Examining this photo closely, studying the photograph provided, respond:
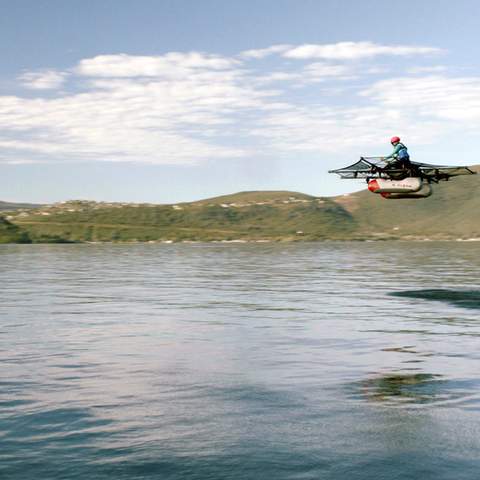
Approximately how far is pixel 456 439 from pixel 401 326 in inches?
1290

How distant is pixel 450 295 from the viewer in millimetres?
84375

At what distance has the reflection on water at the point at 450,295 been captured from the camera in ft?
246

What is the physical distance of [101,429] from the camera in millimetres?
26734

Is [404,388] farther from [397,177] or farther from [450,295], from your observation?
[450,295]

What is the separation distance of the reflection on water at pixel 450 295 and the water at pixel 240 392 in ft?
15.9

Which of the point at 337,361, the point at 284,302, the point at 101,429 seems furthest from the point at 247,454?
the point at 284,302

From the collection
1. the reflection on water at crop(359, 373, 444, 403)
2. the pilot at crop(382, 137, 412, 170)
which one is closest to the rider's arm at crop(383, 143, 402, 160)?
the pilot at crop(382, 137, 412, 170)

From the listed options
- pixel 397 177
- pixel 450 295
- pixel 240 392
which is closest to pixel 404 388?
pixel 240 392

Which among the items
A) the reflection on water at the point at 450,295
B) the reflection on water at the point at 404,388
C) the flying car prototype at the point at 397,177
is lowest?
the reflection on water at the point at 450,295

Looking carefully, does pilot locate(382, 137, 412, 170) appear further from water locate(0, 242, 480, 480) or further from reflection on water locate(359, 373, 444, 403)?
reflection on water locate(359, 373, 444, 403)

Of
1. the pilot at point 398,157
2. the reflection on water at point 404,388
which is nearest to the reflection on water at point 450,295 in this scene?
the pilot at point 398,157

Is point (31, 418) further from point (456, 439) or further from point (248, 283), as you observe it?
point (248, 283)

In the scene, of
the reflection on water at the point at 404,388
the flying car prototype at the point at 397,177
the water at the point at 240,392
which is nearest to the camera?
the water at the point at 240,392

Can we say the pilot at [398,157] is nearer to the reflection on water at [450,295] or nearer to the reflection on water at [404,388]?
the reflection on water at [450,295]
